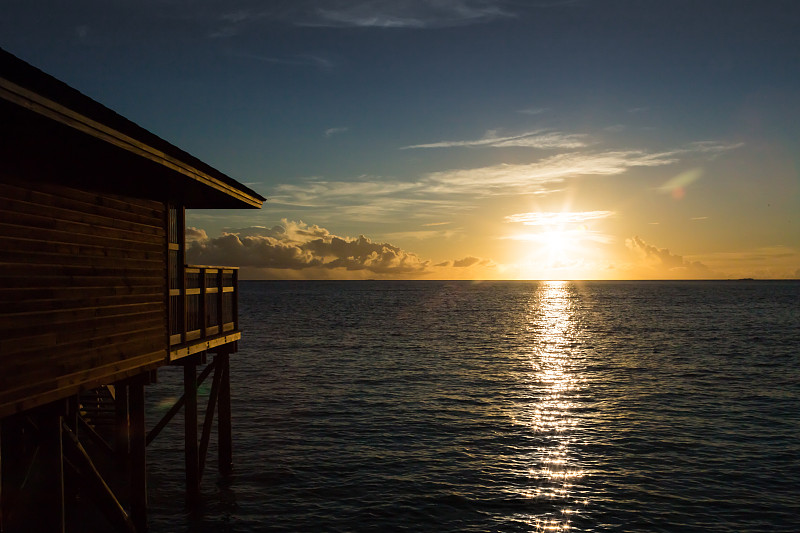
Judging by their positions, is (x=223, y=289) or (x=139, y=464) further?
(x=223, y=289)

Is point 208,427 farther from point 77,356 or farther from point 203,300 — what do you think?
point 77,356

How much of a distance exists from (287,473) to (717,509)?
448 inches

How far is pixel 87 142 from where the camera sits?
28.6ft

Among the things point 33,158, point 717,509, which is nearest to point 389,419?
point 717,509

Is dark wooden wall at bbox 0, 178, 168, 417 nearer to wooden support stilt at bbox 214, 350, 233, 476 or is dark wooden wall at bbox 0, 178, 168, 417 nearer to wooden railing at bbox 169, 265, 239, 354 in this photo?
wooden railing at bbox 169, 265, 239, 354

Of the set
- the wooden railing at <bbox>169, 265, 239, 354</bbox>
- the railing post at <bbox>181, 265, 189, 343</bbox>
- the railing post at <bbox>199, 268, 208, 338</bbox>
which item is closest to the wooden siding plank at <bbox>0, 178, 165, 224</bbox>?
the railing post at <bbox>181, 265, 189, 343</bbox>

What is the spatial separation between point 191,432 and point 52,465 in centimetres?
560

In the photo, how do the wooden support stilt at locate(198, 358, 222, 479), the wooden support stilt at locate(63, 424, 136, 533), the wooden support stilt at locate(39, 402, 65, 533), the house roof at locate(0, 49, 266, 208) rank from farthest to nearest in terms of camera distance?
the wooden support stilt at locate(198, 358, 222, 479) → the wooden support stilt at locate(63, 424, 136, 533) → the wooden support stilt at locate(39, 402, 65, 533) → the house roof at locate(0, 49, 266, 208)

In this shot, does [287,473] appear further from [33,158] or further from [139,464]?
[33,158]

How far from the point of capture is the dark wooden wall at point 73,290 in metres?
7.98

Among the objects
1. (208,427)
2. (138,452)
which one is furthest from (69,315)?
(208,427)

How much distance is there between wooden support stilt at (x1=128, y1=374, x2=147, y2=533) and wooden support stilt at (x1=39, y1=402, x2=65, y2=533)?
261 centimetres

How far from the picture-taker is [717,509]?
15273 mm

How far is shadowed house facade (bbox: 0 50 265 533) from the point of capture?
7.88m
